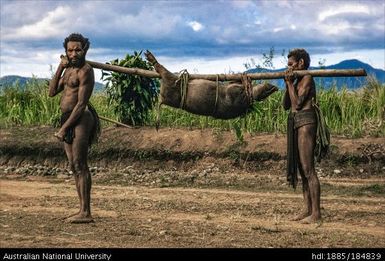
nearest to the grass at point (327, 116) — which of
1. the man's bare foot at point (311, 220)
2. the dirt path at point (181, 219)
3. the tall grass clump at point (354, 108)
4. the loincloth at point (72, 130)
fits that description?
the tall grass clump at point (354, 108)

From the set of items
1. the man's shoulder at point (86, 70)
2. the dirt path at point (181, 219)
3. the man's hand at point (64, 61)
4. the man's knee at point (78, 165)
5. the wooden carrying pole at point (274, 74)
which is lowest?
the dirt path at point (181, 219)

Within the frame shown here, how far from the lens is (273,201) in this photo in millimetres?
11211

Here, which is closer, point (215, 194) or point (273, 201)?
point (273, 201)

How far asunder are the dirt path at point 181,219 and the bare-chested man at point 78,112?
1.56ft

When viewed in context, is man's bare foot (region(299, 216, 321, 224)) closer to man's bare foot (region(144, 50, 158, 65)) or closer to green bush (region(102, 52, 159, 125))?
man's bare foot (region(144, 50, 158, 65))

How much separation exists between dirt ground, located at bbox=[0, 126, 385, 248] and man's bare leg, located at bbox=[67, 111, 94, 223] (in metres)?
0.17

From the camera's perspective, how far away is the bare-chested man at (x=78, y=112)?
348 inches

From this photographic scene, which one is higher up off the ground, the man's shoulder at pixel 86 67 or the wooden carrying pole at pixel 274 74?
the man's shoulder at pixel 86 67

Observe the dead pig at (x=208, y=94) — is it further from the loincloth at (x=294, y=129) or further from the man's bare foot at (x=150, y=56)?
the loincloth at (x=294, y=129)

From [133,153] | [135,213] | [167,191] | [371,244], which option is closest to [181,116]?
[133,153]

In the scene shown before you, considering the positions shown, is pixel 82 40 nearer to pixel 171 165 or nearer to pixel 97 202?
pixel 97 202

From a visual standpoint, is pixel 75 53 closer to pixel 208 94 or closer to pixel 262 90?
pixel 208 94

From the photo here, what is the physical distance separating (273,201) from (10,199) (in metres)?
3.89

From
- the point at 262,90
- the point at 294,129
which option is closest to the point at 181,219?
the point at 294,129
